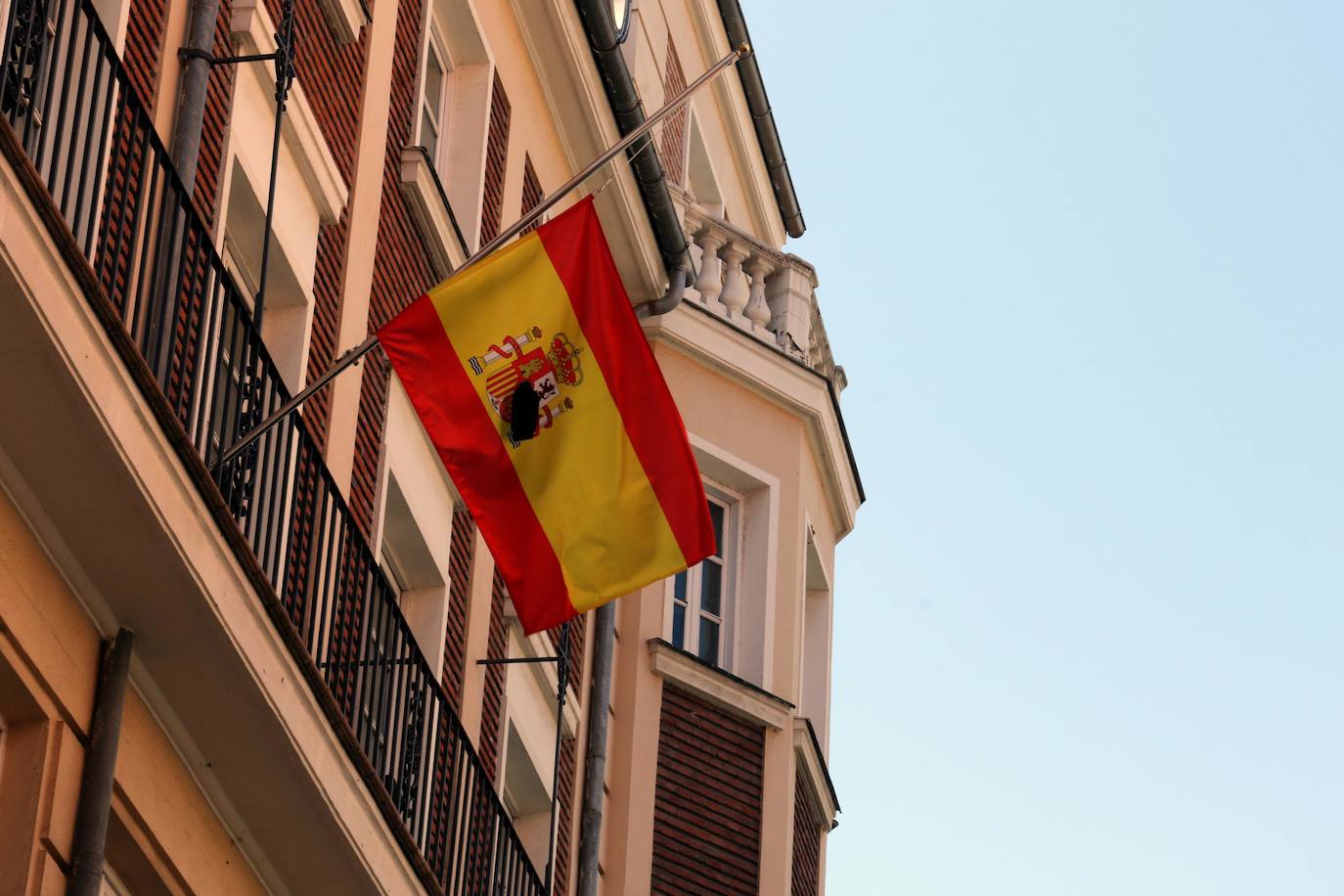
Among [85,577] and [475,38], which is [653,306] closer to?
[475,38]

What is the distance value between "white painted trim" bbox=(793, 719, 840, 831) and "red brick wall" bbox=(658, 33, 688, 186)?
5.12 meters

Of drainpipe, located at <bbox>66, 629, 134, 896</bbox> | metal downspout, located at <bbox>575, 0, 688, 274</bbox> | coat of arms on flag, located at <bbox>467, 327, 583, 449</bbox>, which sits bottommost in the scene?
drainpipe, located at <bbox>66, 629, 134, 896</bbox>

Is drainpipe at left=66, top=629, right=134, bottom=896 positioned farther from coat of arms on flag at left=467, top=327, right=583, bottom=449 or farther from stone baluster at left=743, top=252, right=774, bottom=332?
stone baluster at left=743, top=252, right=774, bottom=332

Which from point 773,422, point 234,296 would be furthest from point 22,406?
point 773,422

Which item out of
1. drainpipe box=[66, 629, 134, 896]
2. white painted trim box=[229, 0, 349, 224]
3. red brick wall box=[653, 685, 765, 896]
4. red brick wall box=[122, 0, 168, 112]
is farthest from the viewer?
red brick wall box=[653, 685, 765, 896]

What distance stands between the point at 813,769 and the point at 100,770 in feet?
38.4

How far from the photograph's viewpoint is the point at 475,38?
18344mm

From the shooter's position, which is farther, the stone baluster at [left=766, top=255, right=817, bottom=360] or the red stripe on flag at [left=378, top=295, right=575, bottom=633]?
the stone baluster at [left=766, top=255, right=817, bottom=360]

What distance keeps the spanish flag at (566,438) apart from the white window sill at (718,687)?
7.59 meters

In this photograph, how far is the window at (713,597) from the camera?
21891mm

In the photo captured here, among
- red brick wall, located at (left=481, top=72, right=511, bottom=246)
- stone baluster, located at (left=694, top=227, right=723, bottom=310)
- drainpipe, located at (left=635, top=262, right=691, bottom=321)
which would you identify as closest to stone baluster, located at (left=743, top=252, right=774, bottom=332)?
stone baluster, located at (left=694, top=227, right=723, bottom=310)

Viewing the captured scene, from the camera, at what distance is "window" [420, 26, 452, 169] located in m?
18.0

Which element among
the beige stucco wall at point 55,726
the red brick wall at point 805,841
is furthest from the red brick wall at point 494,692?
the beige stucco wall at point 55,726

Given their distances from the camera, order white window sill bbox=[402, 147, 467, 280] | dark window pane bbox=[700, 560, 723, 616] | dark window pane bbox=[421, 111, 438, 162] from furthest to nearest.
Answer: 1. dark window pane bbox=[700, 560, 723, 616]
2. dark window pane bbox=[421, 111, 438, 162]
3. white window sill bbox=[402, 147, 467, 280]
